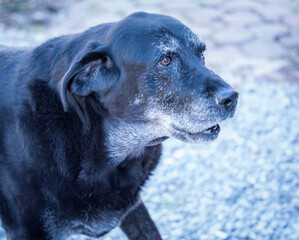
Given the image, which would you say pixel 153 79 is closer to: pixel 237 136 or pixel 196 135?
pixel 196 135

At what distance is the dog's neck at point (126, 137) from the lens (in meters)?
2.70

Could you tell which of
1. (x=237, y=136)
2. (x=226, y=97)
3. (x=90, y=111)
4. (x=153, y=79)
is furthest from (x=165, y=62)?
(x=237, y=136)

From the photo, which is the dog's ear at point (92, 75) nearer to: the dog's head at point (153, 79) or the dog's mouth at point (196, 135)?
the dog's head at point (153, 79)

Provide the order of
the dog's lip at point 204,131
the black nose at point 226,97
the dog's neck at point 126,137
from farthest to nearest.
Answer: the dog's neck at point 126,137 < the dog's lip at point 204,131 < the black nose at point 226,97

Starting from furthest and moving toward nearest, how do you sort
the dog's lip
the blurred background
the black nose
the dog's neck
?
the blurred background → the dog's neck → the dog's lip → the black nose

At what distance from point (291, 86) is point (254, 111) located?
79 centimetres

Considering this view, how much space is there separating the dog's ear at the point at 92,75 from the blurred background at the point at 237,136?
1.60 m

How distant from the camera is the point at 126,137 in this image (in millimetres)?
2768

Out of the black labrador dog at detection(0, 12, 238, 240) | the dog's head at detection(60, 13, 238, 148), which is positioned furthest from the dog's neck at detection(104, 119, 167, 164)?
the dog's head at detection(60, 13, 238, 148)

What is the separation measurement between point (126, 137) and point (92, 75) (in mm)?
511

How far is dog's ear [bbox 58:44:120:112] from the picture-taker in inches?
95.3

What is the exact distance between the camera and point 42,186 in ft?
8.34

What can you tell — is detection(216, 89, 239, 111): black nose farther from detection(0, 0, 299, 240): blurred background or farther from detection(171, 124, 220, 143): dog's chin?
detection(0, 0, 299, 240): blurred background

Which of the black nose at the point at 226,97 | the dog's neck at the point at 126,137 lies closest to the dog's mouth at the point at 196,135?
the dog's neck at the point at 126,137
